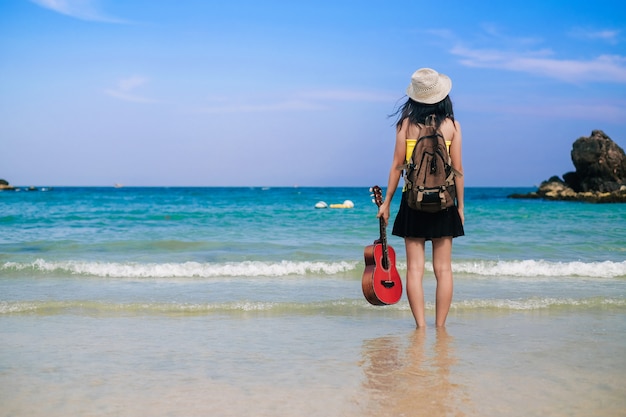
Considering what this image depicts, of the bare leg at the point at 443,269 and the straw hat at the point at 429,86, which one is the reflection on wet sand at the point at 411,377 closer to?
the bare leg at the point at 443,269

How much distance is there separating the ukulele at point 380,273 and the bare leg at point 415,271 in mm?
227

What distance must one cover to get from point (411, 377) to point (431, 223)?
1444 mm

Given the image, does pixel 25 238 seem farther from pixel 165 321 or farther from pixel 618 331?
pixel 618 331

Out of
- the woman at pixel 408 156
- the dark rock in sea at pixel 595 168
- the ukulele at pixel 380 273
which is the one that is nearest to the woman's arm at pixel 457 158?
the woman at pixel 408 156

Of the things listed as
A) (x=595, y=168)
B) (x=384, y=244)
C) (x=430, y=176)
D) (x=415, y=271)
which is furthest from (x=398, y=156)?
(x=595, y=168)

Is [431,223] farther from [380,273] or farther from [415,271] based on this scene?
[380,273]

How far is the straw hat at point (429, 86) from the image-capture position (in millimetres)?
5273

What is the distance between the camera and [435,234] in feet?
17.6

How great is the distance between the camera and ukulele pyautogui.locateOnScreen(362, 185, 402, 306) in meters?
5.75

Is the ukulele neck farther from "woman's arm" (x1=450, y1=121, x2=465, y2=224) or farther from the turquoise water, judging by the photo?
the turquoise water

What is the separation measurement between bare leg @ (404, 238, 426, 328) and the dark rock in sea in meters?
48.4

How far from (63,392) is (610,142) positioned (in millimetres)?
57289

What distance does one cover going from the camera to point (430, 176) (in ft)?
17.0

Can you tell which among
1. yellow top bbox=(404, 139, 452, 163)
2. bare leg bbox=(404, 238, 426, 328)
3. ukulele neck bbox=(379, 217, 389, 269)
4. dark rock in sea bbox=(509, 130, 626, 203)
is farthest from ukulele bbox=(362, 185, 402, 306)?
dark rock in sea bbox=(509, 130, 626, 203)
